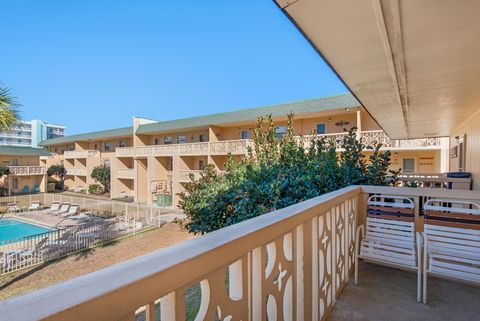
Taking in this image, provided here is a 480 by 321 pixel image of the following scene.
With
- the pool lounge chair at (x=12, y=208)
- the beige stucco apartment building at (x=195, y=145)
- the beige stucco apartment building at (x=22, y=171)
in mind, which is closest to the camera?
the beige stucco apartment building at (x=195, y=145)

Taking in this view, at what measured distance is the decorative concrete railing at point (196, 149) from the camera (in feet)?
57.2

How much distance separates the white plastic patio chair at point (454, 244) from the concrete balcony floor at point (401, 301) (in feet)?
0.58

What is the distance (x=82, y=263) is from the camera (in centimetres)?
977

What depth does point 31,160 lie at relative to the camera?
31.0 meters

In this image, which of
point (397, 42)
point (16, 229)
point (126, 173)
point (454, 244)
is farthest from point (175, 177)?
point (397, 42)

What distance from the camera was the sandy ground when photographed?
823 cm

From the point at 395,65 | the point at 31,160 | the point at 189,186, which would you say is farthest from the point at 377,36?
the point at 31,160

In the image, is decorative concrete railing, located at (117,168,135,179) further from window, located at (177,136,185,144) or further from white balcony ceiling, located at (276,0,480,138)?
white balcony ceiling, located at (276,0,480,138)

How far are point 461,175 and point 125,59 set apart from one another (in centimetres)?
2723

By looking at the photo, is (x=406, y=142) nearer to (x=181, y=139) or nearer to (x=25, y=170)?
(x=181, y=139)

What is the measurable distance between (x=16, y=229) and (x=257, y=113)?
18.6m

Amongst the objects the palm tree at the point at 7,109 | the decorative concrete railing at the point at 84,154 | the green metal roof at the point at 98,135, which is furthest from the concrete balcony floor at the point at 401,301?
the decorative concrete railing at the point at 84,154

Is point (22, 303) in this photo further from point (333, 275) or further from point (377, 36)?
point (377, 36)

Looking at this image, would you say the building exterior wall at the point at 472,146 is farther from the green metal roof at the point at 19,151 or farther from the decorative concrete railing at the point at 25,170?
the green metal roof at the point at 19,151
